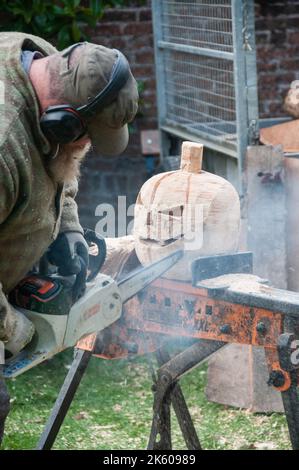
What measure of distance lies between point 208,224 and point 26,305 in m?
0.88

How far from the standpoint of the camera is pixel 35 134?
2.85 meters

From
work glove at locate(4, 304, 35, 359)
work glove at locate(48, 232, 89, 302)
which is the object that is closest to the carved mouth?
work glove at locate(48, 232, 89, 302)

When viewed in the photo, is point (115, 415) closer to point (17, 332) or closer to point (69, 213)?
point (69, 213)

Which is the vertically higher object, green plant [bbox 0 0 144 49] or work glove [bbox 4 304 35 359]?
green plant [bbox 0 0 144 49]

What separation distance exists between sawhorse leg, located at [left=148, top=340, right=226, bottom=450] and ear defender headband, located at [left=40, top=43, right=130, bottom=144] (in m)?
1.10

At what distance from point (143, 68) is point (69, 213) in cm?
377

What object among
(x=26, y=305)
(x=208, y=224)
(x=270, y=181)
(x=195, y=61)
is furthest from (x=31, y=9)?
(x=26, y=305)

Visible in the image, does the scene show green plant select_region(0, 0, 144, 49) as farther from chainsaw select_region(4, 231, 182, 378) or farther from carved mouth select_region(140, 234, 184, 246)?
chainsaw select_region(4, 231, 182, 378)

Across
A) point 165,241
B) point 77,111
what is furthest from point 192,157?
point 77,111

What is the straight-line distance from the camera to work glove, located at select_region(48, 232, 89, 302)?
3156mm

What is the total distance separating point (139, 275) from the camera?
11.2 ft

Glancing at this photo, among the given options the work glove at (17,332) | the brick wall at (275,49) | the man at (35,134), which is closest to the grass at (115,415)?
the work glove at (17,332)

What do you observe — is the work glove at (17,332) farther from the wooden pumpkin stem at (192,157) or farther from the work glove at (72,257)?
the wooden pumpkin stem at (192,157)
